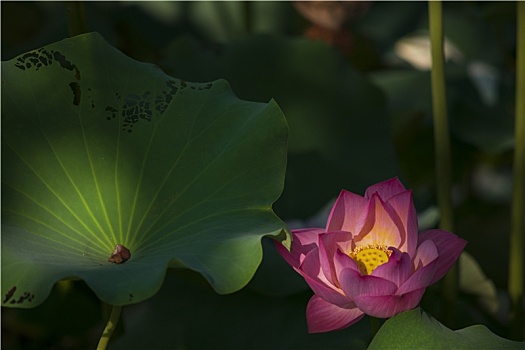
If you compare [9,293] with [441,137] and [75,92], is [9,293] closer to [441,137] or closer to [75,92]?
[75,92]

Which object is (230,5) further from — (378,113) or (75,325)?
(75,325)

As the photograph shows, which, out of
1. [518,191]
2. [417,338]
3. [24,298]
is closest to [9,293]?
[24,298]

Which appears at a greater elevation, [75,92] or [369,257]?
[75,92]

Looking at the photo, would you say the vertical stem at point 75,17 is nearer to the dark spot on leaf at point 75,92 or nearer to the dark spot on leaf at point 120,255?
the dark spot on leaf at point 75,92

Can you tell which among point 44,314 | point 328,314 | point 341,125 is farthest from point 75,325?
point 328,314

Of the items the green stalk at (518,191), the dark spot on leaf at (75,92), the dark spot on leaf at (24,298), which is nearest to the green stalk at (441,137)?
the green stalk at (518,191)
